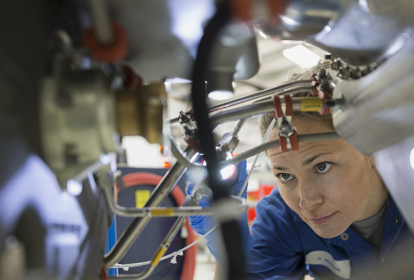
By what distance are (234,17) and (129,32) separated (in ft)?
0.33

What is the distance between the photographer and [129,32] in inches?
12.2

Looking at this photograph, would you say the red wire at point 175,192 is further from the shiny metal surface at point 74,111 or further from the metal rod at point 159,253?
the shiny metal surface at point 74,111

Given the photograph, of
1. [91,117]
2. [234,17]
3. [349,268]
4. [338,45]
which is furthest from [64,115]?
[349,268]

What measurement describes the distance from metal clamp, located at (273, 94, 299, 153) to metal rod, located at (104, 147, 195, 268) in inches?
5.9

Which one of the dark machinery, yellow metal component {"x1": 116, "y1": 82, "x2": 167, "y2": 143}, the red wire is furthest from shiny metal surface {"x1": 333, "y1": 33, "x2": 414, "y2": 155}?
the red wire

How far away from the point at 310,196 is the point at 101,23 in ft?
2.38

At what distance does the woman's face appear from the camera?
862 mm

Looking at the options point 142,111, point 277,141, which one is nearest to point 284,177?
point 277,141

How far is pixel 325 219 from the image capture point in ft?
2.89

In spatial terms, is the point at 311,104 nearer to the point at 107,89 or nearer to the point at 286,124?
the point at 286,124

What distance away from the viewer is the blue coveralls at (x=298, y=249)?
3.42ft

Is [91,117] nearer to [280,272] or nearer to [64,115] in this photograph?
[64,115]

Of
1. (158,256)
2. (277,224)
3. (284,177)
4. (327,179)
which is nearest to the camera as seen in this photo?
(158,256)

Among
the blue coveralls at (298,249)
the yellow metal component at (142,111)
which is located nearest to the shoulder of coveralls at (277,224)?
the blue coveralls at (298,249)
